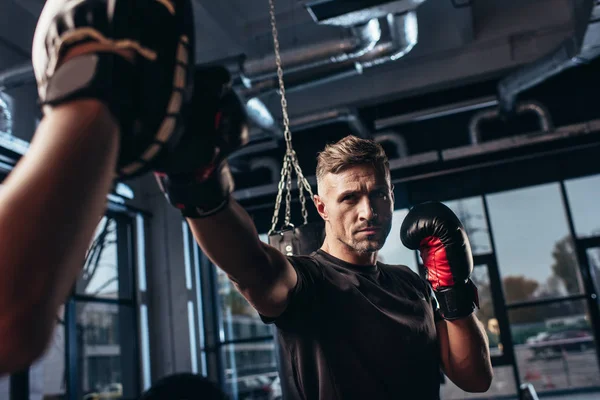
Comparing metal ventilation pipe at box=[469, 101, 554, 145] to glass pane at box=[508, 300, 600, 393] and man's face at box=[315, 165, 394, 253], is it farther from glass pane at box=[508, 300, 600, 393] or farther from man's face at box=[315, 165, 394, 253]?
glass pane at box=[508, 300, 600, 393]

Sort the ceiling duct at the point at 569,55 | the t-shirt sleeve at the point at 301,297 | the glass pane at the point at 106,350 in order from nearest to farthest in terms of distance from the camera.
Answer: the t-shirt sleeve at the point at 301,297
the ceiling duct at the point at 569,55
the glass pane at the point at 106,350

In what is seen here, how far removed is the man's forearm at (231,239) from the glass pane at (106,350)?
18.7 feet

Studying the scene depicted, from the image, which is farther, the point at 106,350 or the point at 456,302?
the point at 106,350

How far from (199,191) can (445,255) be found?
1156 mm

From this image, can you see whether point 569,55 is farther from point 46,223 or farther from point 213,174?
point 46,223

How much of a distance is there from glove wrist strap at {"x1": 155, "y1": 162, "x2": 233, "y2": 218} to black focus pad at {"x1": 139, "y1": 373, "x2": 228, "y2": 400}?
3.93 metres

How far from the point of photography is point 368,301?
1523 mm

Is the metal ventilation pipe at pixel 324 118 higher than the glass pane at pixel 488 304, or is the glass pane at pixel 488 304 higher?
the metal ventilation pipe at pixel 324 118

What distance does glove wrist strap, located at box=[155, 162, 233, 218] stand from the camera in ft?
2.35

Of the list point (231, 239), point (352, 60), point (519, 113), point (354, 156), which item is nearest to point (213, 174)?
point (231, 239)

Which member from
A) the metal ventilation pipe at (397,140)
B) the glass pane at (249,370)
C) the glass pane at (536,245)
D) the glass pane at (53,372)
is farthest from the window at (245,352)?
the glass pane at (536,245)

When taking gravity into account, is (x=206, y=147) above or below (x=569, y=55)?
below

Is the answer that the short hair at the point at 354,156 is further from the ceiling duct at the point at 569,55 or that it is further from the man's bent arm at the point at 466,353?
the ceiling duct at the point at 569,55

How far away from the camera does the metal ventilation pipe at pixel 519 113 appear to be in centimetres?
570
